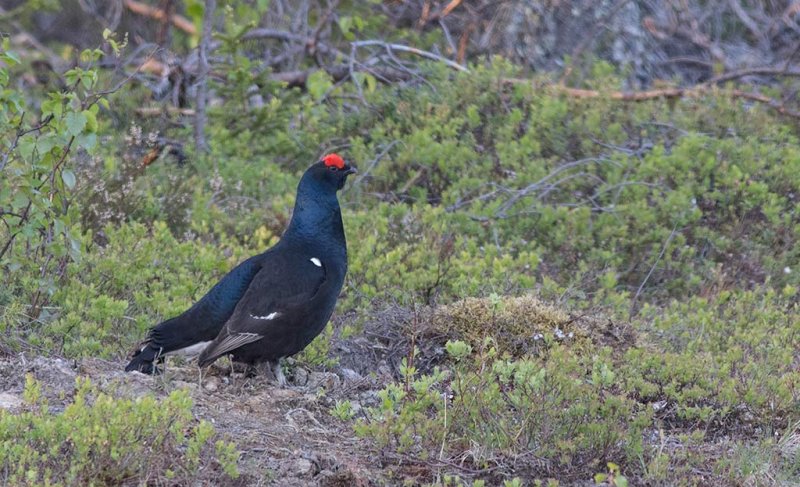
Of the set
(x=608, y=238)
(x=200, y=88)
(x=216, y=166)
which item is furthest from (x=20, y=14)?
(x=608, y=238)

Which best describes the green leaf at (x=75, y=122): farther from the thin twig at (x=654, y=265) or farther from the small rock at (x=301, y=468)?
the thin twig at (x=654, y=265)

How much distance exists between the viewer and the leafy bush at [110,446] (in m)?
4.07

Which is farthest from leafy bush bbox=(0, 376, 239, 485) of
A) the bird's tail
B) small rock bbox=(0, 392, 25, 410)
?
the bird's tail

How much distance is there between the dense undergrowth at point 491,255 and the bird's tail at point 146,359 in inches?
14.8

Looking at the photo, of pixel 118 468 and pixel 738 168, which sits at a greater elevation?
pixel 118 468

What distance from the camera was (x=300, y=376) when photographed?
6.08m

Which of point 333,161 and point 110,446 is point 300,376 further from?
point 110,446

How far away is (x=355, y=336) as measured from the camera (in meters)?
→ 6.61

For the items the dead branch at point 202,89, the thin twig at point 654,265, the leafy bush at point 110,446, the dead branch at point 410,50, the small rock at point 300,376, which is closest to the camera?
the leafy bush at point 110,446

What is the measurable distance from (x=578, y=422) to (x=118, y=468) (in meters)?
→ 1.90

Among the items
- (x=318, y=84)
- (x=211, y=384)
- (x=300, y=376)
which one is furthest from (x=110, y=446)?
(x=318, y=84)

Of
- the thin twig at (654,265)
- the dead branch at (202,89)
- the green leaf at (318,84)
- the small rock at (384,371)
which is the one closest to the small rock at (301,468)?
the small rock at (384,371)

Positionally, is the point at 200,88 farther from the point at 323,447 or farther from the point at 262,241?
the point at 323,447

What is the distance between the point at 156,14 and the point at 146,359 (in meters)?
8.96
